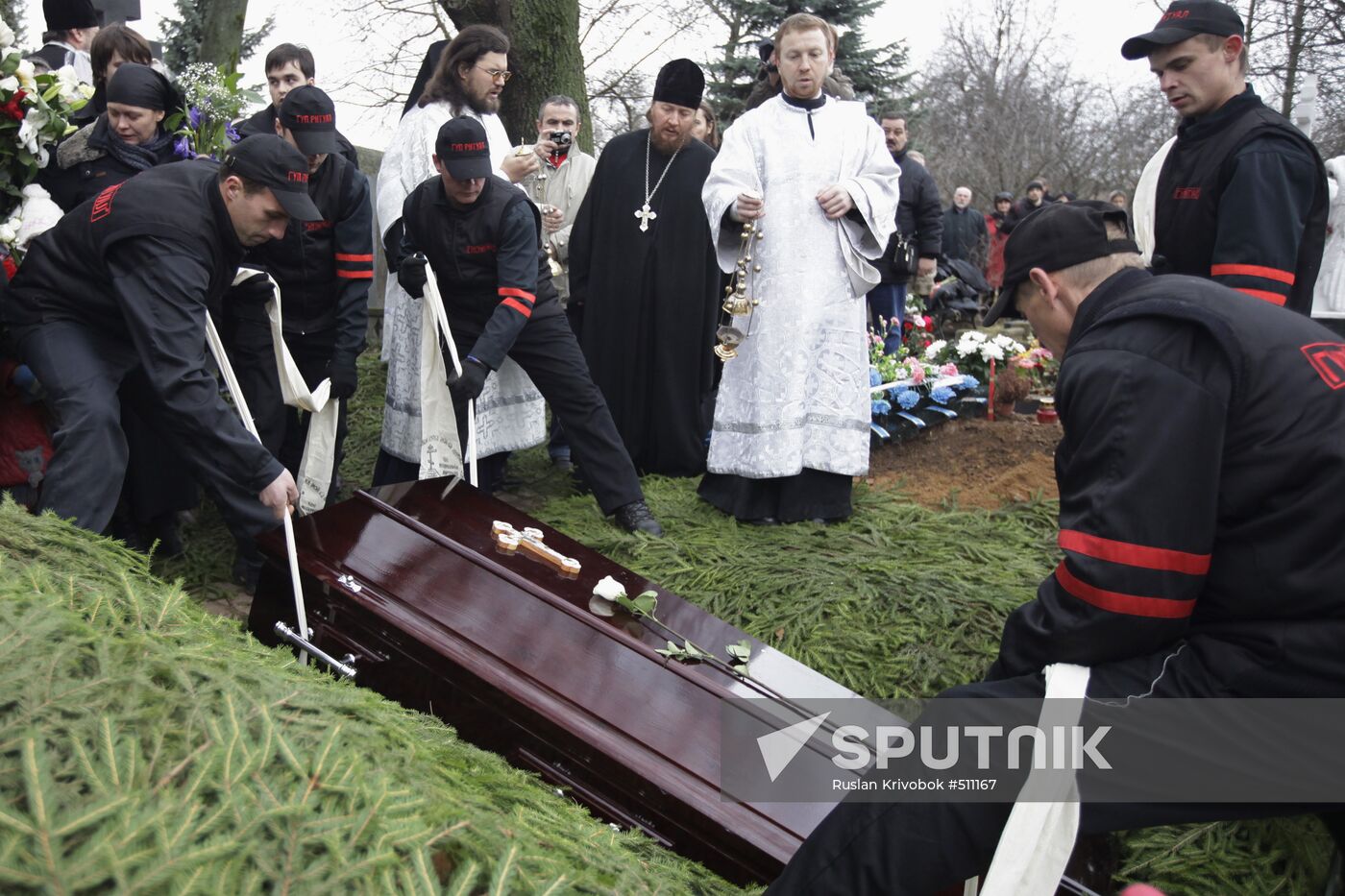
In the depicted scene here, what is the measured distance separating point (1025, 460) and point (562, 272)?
277 centimetres

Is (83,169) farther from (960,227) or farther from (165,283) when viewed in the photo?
(960,227)

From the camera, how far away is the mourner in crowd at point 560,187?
→ 600cm

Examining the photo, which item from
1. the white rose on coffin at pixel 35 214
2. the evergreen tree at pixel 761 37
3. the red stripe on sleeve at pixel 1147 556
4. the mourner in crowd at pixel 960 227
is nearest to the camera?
the red stripe on sleeve at pixel 1147 556

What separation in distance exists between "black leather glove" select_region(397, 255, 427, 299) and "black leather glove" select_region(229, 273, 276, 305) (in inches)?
20.1

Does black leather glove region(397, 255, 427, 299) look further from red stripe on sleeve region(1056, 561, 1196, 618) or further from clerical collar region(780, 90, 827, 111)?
red stripe on sleeve region(1056, 561, 1196, 618)

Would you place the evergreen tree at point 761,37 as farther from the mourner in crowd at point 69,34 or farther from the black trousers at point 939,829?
the black trousers at point 939,829

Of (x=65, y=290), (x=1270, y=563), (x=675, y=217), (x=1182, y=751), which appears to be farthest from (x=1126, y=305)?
(x=675, y=217)

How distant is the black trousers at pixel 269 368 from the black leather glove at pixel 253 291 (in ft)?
0.29

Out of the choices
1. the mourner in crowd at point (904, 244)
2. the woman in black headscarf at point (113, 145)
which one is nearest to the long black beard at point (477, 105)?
the woman in black headscarf at point (113, 145)

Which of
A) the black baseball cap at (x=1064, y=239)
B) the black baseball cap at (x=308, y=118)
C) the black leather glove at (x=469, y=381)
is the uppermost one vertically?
the black baseball cap at (x=308, y=118)

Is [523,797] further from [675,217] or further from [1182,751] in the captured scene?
[675,217]

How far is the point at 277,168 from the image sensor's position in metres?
3.48

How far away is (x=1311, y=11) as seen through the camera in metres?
13.5

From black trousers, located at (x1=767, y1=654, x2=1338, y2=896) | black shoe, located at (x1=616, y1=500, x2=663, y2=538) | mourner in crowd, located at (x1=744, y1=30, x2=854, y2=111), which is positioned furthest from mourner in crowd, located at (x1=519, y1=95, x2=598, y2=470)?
black trousers, located at (x1=767, y1=654, x2=1338, y2=896)
